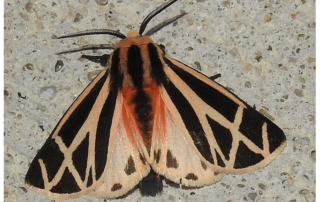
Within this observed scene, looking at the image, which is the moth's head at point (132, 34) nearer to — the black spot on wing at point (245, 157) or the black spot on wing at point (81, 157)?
the black spot on wing at point (81, 157)

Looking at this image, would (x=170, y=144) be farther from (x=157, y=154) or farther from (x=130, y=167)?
(x=130, y=167)

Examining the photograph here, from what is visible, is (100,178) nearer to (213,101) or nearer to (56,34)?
(213,101)

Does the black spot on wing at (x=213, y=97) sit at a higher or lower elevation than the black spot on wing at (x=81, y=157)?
higher

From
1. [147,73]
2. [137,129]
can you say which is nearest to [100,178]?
[137,129]

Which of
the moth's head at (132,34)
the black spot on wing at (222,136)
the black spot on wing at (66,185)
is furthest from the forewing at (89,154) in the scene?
the black spot on wing at (222,136)

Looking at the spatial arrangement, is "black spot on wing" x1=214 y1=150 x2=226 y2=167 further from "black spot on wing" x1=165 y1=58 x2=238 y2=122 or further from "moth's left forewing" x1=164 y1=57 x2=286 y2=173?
"black spot on wing" x1=165 y1=58 x2=238 y2=122

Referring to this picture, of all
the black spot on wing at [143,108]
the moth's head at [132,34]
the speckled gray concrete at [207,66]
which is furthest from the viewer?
the speckled gray concrete at [207,66]
